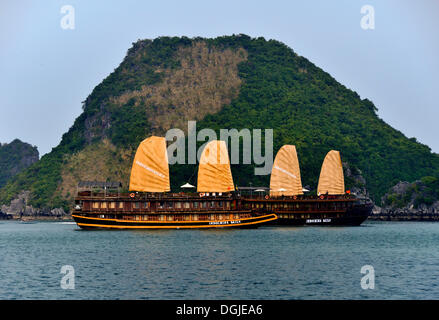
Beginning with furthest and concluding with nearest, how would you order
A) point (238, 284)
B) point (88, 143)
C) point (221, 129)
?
point (88, 143) → point (221, 129) → point (238, 284)

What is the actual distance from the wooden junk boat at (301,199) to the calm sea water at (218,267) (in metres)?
22.9

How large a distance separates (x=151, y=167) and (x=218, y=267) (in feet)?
121

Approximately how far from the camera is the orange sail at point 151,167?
8112cm

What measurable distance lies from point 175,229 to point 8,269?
36932mm

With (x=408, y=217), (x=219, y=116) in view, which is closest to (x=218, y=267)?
(x=408, y=217)

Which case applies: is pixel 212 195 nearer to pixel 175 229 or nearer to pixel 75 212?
pixel 175 229

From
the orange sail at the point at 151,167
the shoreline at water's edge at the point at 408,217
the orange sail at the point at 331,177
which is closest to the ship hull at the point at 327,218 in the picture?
the orange sail at the point at 331,177

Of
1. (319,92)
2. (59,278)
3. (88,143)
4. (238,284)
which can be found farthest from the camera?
(319,92)

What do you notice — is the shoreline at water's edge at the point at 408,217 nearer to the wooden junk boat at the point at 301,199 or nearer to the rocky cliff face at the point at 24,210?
the wooden junk boat at the point at 301,199

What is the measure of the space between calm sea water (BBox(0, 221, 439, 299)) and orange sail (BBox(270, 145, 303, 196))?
75.9ft

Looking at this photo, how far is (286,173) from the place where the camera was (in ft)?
311

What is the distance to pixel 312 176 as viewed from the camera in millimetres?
134750
